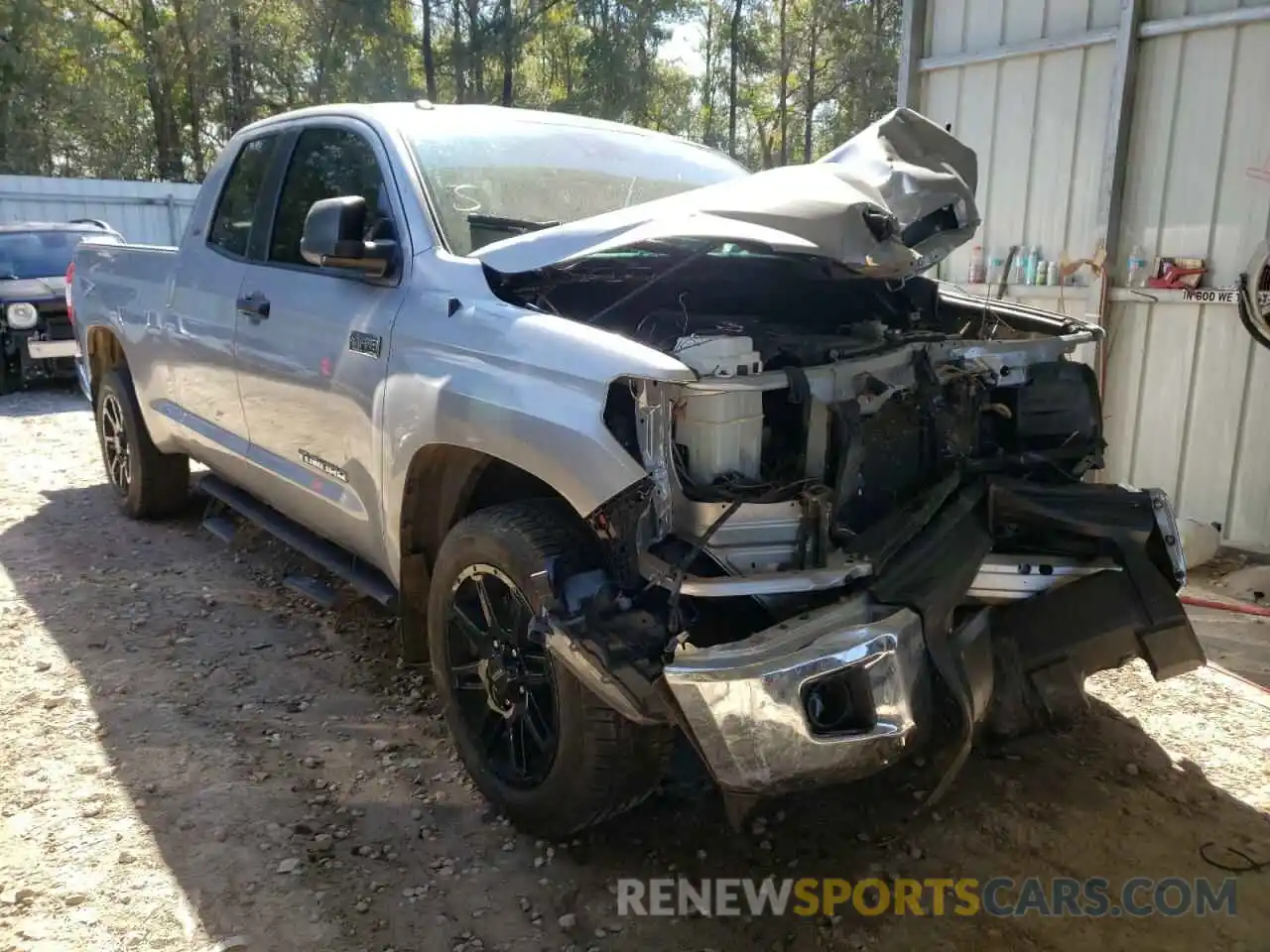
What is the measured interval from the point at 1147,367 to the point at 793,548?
14.5 feet

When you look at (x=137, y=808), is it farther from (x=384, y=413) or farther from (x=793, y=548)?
(x=793, y=548)

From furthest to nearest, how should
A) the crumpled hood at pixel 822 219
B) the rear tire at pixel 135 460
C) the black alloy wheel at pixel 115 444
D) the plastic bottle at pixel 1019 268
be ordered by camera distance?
the plastic bottle at pixel 1019 268 < the black alloy wheel at pixel 115 444 < the rear tire at pixel 135 460 < the crumpled hood at pixel 822 219

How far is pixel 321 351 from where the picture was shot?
3410mm

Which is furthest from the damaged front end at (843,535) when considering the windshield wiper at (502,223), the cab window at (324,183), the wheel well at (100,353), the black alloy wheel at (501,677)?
the wheel well at (100,353)

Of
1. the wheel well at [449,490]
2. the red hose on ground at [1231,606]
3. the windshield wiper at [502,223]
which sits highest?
the windshield wiper at [502,223]

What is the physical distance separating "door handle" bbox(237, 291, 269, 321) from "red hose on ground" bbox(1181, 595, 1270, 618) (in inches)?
158

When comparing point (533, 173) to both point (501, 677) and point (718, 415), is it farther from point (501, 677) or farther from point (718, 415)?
point (501, 677)

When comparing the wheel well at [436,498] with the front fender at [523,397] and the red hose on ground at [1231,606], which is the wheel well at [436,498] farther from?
the red hose on ground at [1231,606]

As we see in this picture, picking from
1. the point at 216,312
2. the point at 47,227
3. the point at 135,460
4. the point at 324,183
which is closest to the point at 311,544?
the point at 216,312

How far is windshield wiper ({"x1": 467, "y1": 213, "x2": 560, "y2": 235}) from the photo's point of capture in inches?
127

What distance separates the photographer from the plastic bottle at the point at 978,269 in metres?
6.73

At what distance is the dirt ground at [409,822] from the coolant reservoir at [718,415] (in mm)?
1116

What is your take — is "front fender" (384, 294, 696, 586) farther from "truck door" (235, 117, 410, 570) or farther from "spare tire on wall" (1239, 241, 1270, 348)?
"spare tire on wall" (1239, 241, 1270, 348)

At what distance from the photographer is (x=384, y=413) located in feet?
10.1
